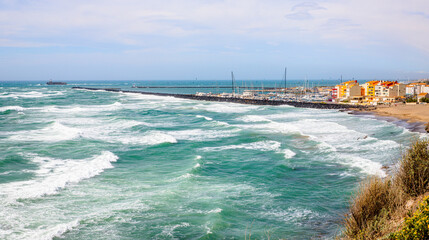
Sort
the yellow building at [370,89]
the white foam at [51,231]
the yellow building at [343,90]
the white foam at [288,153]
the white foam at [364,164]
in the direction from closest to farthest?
the white foam at [51,231]
the white foam at [364,164]
the white foam at [288,153]
the yellow building at [370,89]
the yellow building at [343,90]

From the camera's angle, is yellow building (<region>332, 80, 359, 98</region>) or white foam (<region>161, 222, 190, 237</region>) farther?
yellow building (<region>332, 80, 359, 98</region>)

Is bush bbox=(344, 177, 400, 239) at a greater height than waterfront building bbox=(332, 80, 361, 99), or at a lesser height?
lesser

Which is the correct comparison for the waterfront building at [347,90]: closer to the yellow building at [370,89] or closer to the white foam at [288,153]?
the yellow building at [370,89]

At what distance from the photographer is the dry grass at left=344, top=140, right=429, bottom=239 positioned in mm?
8625

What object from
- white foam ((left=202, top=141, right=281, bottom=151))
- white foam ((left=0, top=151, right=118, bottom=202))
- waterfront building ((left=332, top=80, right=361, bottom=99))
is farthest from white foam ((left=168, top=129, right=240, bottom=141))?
waterfront building ((left=332, top=80, right=361, bottom=99))

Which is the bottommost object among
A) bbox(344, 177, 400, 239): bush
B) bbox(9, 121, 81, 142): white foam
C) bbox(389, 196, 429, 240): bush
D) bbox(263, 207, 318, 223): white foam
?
bbox(263, 207, 318, 223): white foam

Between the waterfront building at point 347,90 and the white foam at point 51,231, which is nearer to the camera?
the white foam at point 51,231

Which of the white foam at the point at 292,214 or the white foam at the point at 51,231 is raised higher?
the white foam at the point at 51,231

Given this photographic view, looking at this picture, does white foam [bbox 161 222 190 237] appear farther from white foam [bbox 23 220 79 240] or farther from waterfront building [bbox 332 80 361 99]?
waterfront building [bbox 332 80 361 99]

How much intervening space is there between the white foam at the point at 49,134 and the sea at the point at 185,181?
9 centimetres

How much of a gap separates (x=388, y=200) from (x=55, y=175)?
16992mm

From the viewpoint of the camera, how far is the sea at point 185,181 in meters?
13.5

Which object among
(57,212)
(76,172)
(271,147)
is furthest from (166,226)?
(271,147)

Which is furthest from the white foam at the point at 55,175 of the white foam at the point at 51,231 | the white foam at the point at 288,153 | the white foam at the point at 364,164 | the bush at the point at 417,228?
the bush at the point at 417,228
